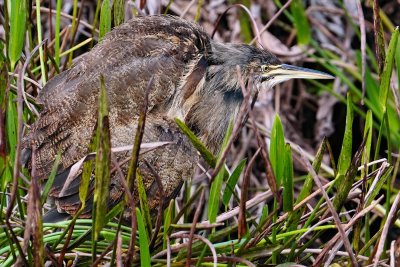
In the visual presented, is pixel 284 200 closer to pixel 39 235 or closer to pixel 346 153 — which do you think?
pixel 346 153

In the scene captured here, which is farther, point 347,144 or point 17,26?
point 17,26

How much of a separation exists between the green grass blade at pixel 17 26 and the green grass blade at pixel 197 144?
1.53ft

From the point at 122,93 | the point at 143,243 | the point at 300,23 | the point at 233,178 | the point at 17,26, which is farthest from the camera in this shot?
the point at 300,23

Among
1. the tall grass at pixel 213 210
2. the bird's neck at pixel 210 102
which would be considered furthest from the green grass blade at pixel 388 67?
the bird's neck at pixel 210 102

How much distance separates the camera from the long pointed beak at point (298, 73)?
1931mm

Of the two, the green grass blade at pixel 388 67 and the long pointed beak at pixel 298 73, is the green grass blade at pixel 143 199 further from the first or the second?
the long pointed beak at pixel 298 73

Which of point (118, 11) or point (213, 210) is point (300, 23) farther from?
point (213, 210)

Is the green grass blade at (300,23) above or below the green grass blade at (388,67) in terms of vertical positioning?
below

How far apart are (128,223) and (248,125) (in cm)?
74

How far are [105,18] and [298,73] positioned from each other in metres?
0.45

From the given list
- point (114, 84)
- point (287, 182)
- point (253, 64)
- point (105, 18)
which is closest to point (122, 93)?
point (114, 84)

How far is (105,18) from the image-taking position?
194 centimetres

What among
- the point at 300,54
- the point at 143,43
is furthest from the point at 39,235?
the point at 300,54

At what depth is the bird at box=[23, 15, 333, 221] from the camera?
5.87 feet
